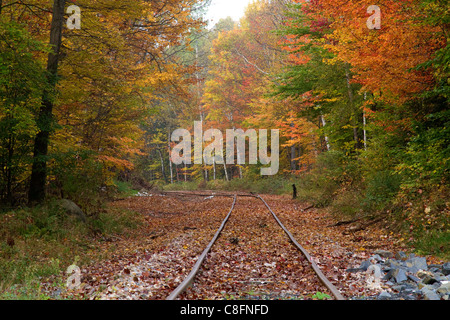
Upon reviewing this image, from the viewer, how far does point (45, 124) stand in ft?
31.3

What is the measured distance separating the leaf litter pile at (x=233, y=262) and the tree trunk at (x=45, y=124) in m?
2.58

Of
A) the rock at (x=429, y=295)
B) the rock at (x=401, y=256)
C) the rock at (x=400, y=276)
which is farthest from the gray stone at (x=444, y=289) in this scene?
the rock at (x=401, y=256)

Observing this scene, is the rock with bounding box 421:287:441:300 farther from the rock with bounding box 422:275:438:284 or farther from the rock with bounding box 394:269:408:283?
the rock with bounding box 394:269:408:283

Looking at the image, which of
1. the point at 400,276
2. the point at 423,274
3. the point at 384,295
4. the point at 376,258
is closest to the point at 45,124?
the point at 376,258

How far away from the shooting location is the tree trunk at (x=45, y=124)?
31.2 ft

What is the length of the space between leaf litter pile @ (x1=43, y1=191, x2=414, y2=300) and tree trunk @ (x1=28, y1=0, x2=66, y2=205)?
102 inches

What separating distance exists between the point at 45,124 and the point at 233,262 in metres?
6.38

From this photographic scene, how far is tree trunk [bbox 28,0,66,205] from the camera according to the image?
9.52m

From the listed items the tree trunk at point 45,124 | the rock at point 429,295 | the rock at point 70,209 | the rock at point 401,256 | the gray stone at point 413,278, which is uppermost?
the tree trunk at point 45,124

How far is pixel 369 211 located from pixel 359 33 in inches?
220

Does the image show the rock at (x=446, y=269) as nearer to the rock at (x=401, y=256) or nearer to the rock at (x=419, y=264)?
the rock at (x=419, y=264)

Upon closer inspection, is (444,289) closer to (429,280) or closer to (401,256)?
(429,280)

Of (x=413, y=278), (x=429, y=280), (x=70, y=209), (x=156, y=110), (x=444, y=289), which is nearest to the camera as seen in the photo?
(x=444, y=289)
